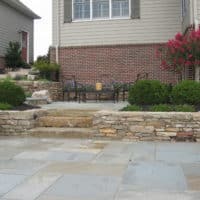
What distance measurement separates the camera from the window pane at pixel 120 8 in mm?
17328

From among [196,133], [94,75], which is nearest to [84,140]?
[196,133]

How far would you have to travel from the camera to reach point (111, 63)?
17.2m

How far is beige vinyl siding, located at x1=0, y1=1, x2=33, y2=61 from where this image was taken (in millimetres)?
22656

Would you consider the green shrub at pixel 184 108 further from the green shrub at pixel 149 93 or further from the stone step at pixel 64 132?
the stone step at pixel 64 132

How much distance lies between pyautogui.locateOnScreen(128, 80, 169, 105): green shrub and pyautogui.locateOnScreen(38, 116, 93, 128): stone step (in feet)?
4.59

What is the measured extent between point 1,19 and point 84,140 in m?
14.4

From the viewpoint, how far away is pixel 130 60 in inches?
673

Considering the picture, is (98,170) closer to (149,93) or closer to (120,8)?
A: (149,93)

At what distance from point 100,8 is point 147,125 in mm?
8784

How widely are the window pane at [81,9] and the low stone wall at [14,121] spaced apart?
7.79 meters

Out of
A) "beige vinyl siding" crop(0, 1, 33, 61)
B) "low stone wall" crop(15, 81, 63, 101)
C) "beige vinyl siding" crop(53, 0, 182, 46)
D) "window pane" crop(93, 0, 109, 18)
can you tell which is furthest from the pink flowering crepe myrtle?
"beige vinyl siding" crop(0, 1, 33, 61)

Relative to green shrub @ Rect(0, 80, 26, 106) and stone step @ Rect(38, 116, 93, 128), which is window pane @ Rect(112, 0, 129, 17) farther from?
stone step @ Rect(38, 116, 93, 128)

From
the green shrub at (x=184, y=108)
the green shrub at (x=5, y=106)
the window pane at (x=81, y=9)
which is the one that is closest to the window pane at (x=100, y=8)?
the window pane at (x=81, y=9)

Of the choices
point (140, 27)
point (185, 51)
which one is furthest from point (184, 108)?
point (140, 27)
